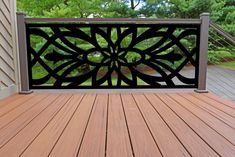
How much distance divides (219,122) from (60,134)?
3.72 ft

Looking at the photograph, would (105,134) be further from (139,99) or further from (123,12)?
(123,12)

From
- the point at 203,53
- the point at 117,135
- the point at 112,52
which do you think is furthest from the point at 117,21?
the point at 117,135

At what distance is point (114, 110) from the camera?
230cm

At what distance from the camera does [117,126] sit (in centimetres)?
185

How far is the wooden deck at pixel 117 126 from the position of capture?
1.47m

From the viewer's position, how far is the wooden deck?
1.47 meters

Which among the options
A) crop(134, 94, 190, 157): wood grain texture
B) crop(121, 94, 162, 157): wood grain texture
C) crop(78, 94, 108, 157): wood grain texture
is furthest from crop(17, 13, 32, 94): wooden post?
crop(134, 94, 190, 157): wood grain texture

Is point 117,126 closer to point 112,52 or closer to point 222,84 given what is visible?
point 112,52

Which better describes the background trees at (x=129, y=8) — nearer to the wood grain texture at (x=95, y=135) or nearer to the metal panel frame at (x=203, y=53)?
the metal panel frame at (x=203, y=53)

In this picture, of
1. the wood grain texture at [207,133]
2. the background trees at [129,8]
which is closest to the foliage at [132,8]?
the background trees at [129,8]

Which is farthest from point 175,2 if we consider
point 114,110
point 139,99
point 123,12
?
point 114,110

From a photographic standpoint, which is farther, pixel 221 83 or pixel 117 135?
pixel 221 83

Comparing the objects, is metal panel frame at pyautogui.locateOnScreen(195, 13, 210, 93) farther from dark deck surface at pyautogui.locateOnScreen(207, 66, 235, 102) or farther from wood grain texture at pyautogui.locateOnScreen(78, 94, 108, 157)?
wood grain texture at pyautogui.locateOnScreen(78, 94, 108, 157)

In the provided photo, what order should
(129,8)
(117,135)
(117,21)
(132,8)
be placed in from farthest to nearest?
(132,8) < (129,8) < (117,21) < (117,135)
